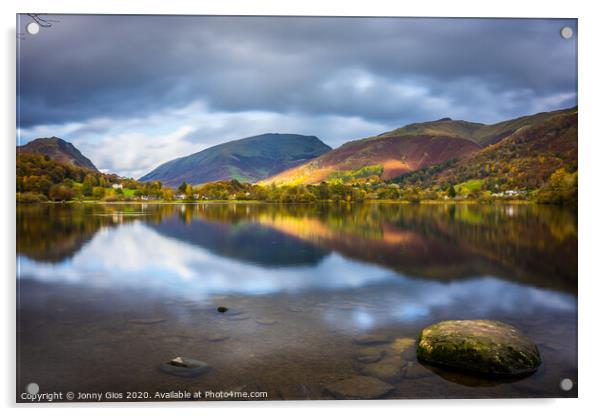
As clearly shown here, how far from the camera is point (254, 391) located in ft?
17.4

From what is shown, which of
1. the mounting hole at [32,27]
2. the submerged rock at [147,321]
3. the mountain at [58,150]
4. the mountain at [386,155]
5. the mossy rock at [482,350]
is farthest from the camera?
the mountain at [386,155]

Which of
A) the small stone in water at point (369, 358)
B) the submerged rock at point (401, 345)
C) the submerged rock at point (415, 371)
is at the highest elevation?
the submerged rock at point (401, 345)

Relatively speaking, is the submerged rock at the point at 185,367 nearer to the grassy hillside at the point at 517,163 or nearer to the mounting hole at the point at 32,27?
the mounting hole at the point at 32,27

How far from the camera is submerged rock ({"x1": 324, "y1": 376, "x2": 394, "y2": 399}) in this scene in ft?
17.2

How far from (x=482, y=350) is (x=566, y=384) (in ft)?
4.19

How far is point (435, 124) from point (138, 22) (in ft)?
16.9

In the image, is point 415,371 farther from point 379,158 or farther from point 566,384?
point 379,158

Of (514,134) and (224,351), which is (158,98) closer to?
(224,351)

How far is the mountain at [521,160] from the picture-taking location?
6.78 m

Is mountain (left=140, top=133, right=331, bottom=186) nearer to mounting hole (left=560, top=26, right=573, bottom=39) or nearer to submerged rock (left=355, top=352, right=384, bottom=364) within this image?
submerged rock (left=355, top=352, right=384, bottom=364)

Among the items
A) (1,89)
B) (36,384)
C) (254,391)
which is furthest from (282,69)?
(36,384)

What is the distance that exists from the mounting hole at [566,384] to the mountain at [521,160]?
3.06m

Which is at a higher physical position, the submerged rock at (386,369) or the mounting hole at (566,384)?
the submerged rock at (386,369)

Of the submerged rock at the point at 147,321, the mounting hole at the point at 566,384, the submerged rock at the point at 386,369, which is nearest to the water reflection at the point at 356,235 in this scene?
the submerged rock at the point at 147,321
